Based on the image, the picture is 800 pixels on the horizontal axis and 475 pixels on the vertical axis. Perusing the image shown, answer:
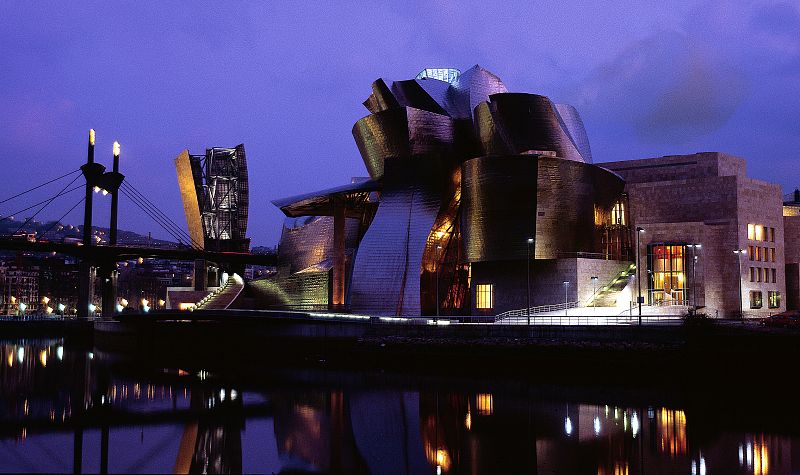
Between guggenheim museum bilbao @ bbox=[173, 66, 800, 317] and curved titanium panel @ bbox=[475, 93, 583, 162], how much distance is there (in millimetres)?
76

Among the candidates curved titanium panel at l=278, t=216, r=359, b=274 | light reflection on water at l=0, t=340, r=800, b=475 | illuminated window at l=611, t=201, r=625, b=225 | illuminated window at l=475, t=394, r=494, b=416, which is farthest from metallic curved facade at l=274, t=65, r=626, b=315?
→ light reflection on water at l=0, t=340, r=800, b=475

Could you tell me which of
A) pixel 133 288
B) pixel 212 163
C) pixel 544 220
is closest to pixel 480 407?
pixel 544 220

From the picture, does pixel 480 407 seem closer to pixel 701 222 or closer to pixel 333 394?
pixel 333 394

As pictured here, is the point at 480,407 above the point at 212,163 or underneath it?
underneath

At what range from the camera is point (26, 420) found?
974 inches

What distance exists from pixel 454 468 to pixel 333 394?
12116mm

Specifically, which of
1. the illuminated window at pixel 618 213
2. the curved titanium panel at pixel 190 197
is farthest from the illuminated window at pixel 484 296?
the curved titanium panel at pixel 190 197

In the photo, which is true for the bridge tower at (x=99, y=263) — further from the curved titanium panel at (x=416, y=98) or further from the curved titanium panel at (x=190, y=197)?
the curved titanium panel at (x=416, y=98)

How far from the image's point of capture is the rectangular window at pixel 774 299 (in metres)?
51.2

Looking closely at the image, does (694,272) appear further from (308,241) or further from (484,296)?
(308,241)

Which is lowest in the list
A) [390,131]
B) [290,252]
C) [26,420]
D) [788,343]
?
[26,420]

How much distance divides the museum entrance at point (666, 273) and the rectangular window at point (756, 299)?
15.9 ft

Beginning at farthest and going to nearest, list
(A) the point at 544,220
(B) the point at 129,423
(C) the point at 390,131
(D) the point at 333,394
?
1. (C) the point at 390,131
2. (A) the point at 544,220
3. (D) the point at 333,394
4. (B) the point at 129,423

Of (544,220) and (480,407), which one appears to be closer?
(480,407)
